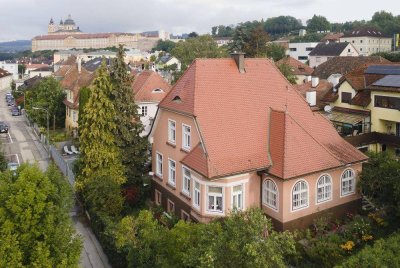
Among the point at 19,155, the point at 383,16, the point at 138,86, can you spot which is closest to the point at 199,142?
the point at 138,86

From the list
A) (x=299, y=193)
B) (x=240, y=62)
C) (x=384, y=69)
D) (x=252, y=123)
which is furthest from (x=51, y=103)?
(x=299, y=193)

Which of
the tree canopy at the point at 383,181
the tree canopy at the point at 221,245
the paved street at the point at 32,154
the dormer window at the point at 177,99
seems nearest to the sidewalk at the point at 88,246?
the paved street at the point at 32,154

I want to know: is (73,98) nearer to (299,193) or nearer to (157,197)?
(157,197)

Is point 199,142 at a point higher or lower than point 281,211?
higher

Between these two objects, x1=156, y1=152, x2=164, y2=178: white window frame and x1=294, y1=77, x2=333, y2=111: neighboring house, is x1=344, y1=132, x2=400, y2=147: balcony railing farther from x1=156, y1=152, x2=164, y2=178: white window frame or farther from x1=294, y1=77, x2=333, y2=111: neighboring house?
x1=156, y1=152, x2=164, y2=178: white window frame

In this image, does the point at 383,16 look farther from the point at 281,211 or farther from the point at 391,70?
the point at 281,211

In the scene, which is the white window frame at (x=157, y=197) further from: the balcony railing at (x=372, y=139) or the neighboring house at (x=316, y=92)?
the neighboring house at (x=316, y=92)

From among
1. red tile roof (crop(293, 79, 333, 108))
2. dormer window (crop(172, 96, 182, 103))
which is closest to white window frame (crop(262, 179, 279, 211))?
dormer window (crop(172, 96, 182, 103))
